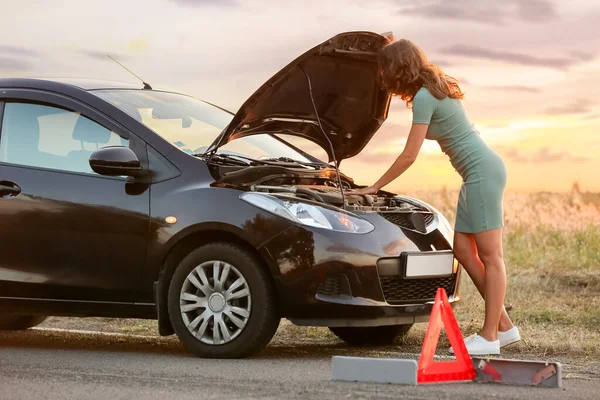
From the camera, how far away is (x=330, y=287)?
673 cm

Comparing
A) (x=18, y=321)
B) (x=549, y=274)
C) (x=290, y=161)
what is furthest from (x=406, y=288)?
(x=549, y=274)

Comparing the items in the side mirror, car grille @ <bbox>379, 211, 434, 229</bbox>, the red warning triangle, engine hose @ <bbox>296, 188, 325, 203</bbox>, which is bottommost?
the red warning triangle

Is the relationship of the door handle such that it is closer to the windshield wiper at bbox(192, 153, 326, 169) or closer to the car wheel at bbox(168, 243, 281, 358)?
the windshield wiper at bbox(192, 153, 326, 169)

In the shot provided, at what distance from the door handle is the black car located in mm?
12

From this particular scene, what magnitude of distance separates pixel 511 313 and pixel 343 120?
111 inches

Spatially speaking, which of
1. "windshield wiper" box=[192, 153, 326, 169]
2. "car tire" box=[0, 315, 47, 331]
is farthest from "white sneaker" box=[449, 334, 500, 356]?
"car tire" box=[0, 315, 47, 331]

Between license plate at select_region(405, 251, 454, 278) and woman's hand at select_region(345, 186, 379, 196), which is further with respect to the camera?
woman's hand at select_region(345, 186, 379, 196)

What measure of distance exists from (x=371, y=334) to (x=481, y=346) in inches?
45.9

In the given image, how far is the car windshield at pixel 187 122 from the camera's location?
24.6 feet

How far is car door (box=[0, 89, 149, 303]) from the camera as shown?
7121 millimetres

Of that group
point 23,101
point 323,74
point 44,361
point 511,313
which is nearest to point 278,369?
point 44,361

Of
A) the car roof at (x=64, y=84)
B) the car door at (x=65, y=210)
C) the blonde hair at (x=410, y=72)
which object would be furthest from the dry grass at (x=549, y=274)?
the car roof at (x=64, y=84)

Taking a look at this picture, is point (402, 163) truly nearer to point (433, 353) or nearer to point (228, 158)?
point (228, 158)

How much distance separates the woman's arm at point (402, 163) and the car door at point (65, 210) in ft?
4.88
